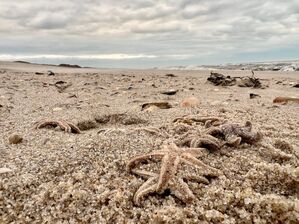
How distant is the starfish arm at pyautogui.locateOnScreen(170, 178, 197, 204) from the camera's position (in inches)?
106

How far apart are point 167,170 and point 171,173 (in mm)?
40

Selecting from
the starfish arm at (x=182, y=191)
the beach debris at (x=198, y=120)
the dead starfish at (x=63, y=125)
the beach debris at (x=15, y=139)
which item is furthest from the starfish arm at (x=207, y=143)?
the beach debris at (x=15, y=139)

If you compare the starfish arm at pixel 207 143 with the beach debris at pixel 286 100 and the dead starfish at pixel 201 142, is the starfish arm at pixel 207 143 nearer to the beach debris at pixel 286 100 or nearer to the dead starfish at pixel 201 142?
the dead starfish at pixel 201 142

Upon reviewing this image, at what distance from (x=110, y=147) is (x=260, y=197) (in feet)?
4.44

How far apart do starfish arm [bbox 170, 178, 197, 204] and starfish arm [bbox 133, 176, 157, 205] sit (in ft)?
0.45

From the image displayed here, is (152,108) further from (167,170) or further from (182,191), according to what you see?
(182,191)

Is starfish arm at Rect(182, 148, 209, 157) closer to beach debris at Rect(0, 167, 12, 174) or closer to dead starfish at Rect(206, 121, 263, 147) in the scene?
dead starfish at Rect(206, 121, 263, 147)

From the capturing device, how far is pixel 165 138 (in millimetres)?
3863

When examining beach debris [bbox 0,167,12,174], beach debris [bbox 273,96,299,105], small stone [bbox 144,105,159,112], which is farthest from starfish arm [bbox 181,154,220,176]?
beach debris [bbox 273,96,299,105]

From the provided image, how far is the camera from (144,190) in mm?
2705

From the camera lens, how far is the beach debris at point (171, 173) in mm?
2717

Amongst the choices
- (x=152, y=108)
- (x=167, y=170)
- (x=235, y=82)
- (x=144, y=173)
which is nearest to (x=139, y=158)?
(x=144, y=173)

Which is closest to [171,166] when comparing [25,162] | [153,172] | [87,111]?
[153,172]

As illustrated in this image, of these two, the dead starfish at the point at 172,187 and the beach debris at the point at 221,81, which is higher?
the dead starfish at the point at 172,187
